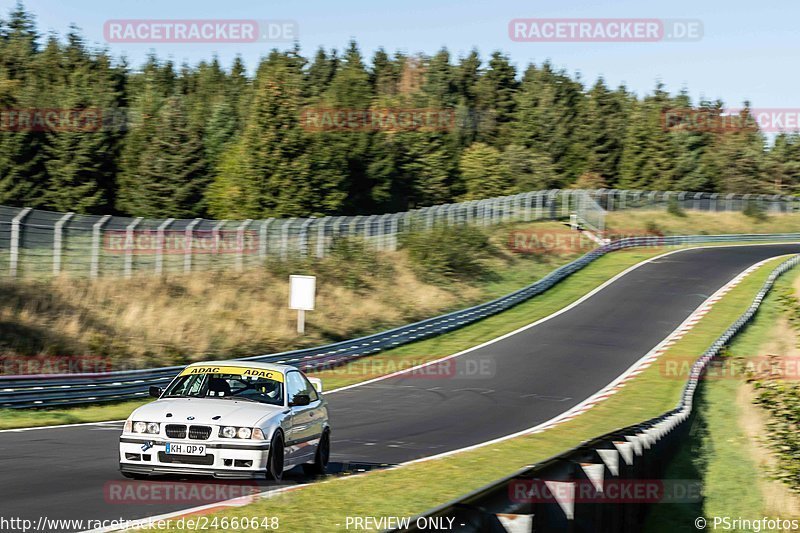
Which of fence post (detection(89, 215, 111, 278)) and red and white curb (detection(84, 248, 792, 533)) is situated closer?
red and white curb (detection(84, 248, 792, 533))

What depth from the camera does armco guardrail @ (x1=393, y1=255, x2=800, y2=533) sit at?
16.2 feet

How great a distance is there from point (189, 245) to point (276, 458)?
20171 mm

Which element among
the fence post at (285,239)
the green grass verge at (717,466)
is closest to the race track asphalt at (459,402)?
the green grass verge at (717,466)

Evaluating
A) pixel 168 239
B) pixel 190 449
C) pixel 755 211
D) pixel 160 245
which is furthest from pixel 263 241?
pixel 755 211

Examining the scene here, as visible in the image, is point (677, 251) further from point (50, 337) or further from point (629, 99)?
point (629, 99)

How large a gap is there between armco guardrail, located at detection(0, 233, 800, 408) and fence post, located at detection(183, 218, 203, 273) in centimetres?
537

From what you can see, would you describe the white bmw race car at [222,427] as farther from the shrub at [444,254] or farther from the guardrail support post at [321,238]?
the shrub at [444,254]

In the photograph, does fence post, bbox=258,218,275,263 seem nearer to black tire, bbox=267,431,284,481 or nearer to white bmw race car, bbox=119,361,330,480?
white bmw race car, bbox=119,361,330,480

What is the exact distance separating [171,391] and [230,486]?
1.48 meters

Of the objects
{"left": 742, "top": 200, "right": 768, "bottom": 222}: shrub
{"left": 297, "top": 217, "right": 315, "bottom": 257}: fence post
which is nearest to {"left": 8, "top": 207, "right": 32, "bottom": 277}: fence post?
{"left": 297, "top": 217, "right": 315, "bottom": 257}: fence post

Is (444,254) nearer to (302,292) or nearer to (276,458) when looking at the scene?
(302,292)

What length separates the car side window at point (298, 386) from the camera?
37.9 feet

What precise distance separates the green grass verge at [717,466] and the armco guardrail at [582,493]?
380 mm

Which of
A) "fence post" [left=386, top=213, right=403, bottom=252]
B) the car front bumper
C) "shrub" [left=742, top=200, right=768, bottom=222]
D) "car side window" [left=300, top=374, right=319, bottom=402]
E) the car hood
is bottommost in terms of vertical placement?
the car front bumper
